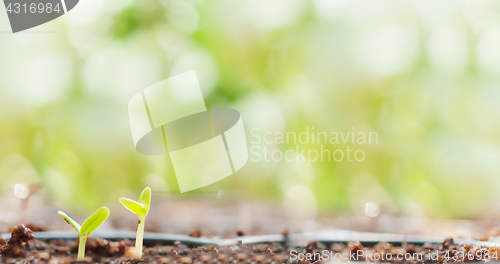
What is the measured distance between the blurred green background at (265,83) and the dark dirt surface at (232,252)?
20 cm

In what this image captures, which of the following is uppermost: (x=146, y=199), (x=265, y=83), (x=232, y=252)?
(x=265, y=83)

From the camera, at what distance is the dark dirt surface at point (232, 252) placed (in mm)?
595

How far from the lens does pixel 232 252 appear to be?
0.63 metres

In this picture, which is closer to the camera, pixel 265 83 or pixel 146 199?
pixel 146 199

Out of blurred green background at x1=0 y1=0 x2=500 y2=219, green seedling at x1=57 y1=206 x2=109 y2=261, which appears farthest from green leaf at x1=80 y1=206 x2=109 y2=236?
blurred green background at x1=0 y1=0 x2=500 y2=219

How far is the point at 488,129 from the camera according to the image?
895 millimetres

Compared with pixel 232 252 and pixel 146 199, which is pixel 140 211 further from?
pixel 232 252

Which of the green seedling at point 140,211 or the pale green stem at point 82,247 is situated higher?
the green seedling at point 140,211

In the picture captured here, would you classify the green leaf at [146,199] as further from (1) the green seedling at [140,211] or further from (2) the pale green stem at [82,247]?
(2) the pale green stem at [82,247]

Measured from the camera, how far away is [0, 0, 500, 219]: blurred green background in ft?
2.73

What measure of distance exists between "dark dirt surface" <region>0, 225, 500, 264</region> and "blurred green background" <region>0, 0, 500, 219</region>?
197 mm

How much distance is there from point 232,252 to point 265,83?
42 cm

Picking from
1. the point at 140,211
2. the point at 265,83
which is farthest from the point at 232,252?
the point at 265,83

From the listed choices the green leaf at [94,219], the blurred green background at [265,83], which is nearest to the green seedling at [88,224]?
the green leaf at [94,219]
